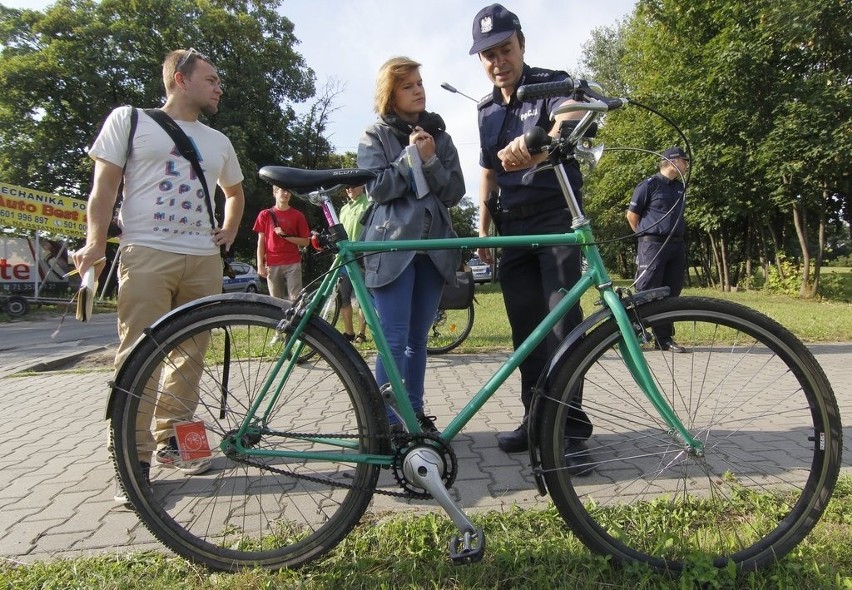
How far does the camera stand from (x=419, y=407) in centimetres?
267

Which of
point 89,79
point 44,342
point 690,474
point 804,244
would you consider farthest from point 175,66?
point 89,79

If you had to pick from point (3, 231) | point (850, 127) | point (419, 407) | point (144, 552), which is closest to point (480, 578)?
point (419, 407)

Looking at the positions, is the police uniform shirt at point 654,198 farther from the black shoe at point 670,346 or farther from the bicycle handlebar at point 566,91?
the bicycle handlebar at point 566,91

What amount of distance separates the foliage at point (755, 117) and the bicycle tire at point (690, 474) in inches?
380

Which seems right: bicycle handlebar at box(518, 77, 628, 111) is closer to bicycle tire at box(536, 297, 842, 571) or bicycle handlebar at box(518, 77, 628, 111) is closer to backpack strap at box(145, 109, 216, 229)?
bicycle tire at box(536, 297, 842, 571)

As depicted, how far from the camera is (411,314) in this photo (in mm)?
2832

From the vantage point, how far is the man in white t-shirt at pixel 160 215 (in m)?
2.52

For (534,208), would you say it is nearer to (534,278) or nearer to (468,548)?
(534,278)

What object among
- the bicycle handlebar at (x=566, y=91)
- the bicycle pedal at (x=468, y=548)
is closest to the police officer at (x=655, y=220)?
the bicycle handlebar at (x=566, y=91)

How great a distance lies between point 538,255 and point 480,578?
162 centimetres

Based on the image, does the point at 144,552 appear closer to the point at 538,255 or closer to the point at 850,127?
the point at 538,255

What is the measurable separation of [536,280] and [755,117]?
15153 millimetres

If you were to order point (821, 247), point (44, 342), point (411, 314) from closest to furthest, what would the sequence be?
point (411, 314) < point (44, 342) < point (821, 247)

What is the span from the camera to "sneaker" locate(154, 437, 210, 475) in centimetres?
255
